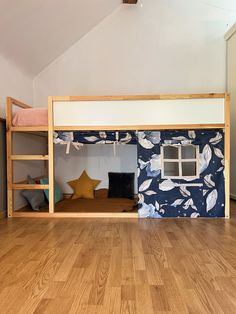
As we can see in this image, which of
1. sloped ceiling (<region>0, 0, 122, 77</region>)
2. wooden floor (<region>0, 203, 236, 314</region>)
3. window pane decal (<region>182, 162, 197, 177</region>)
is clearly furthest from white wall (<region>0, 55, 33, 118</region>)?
window pane decal (<region>182, 162, 197, 177</region>)

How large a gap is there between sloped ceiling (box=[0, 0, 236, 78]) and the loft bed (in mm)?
1000

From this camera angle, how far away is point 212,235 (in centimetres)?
Result: 258

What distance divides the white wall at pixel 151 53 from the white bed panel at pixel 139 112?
1558 millimetres

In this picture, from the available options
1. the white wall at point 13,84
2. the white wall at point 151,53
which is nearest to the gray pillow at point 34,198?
the white wall at point 13,84

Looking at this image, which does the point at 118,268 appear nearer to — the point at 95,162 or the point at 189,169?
the point at 189,169

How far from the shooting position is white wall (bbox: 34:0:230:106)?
4.68 meters

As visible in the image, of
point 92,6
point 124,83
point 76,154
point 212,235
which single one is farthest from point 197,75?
point 212,235

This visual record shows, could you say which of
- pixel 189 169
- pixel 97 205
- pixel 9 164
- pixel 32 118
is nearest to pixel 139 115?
pixel 189 169

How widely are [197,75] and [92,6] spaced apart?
6.88 ft

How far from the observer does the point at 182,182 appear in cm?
328

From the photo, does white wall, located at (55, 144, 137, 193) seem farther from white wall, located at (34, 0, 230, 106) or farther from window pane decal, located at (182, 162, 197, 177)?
window pane decal, located at (182, 162, 197, 177)

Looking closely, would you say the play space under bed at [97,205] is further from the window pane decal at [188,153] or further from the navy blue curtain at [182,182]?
the window pane decal at [188,153]

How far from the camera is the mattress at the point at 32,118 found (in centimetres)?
340

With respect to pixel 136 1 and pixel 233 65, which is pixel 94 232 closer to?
pixel 233 65
